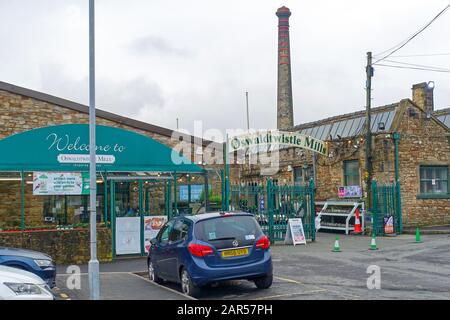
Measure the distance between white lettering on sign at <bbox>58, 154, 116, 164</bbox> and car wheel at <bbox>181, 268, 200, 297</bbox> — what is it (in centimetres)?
710

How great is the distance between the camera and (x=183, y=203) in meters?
23.0

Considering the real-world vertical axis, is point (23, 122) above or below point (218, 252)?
above

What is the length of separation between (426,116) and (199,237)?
61.9 feet

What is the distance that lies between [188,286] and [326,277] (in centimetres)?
376

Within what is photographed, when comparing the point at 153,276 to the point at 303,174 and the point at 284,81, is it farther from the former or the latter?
the point at 284,81

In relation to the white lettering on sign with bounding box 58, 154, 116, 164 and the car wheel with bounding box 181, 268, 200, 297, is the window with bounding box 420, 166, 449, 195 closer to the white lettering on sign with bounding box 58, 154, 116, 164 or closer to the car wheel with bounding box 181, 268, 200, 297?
the white lettering on sign with bounding box 58, 154, 116, 164

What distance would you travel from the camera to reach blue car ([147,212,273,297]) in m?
10.7

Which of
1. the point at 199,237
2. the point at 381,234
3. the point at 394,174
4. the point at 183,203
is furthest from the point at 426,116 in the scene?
the point at 199,237

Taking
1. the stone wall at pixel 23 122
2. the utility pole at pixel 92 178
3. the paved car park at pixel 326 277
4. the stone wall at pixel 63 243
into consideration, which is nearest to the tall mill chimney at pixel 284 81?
the stone wall at pixel 23 122

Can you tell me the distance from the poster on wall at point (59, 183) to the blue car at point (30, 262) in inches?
214

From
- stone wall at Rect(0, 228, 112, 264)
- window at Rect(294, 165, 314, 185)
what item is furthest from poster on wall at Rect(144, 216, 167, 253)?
window at Rect(294, 165, 314, 185)

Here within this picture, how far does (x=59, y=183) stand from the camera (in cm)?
1720

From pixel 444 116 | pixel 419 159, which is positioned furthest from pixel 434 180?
pixel 444 116

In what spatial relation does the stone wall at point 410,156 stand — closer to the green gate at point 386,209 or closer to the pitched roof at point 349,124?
the pitched roof at point 349,124
